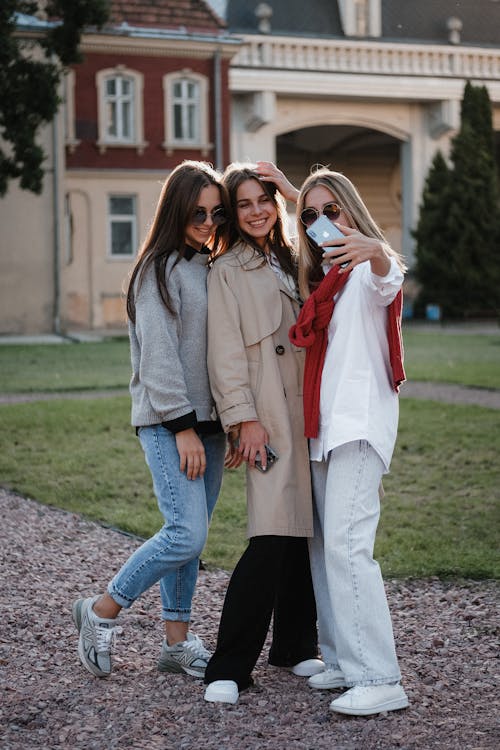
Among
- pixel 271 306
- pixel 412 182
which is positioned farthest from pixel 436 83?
pixel 271 306

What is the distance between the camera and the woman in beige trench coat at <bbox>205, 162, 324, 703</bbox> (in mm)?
4129

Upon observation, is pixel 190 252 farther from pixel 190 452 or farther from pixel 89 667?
pixel 89 667

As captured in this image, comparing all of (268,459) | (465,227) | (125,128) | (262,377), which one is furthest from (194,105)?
(268,459)

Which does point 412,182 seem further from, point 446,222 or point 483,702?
point 483,702

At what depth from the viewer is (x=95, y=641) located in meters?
4.39

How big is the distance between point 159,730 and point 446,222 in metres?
27.4

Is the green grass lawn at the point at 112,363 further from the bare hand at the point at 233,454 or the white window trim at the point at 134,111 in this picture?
the bare hand at the point at 233,454

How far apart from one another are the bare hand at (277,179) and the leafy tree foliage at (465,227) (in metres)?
26.2

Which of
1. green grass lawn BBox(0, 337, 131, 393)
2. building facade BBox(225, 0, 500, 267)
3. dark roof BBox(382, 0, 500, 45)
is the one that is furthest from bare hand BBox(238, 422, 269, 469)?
dark roof BBox(382, 0, 500, 45)

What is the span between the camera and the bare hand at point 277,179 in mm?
4348

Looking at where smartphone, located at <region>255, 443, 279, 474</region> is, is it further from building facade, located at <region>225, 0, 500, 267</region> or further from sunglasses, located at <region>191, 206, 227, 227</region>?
building facade, located at <region>225, 0, 500, 267</region>

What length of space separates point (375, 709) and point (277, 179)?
1913mm

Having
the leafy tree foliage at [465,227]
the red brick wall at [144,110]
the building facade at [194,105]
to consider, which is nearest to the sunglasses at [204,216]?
the building facade at [194,105]

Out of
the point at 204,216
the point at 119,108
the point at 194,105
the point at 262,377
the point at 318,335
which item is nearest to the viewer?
the point at 318,335
